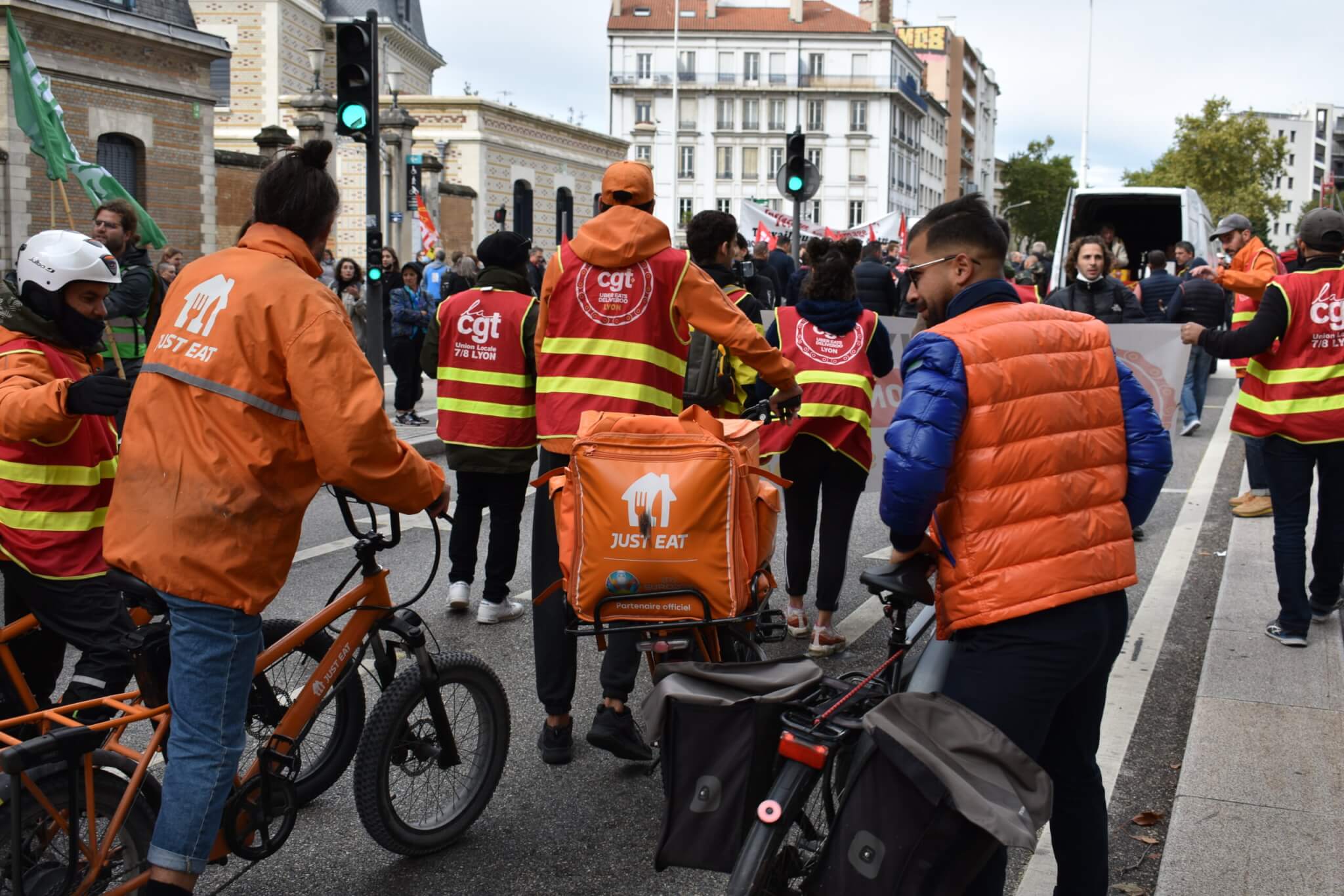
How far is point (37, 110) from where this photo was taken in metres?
10.2

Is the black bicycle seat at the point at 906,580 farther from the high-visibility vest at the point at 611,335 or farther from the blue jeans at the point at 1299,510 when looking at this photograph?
the blue jeans at the point at 1299,510

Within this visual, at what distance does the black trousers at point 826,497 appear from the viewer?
20.5 ft

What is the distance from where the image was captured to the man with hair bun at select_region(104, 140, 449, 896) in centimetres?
305

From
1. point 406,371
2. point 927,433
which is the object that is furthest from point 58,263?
point 406,371

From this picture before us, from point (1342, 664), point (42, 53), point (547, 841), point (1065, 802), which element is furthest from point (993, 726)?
point (42, 53)

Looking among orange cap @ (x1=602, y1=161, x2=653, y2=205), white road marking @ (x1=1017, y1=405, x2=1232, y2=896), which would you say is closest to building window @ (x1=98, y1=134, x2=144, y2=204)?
white road marking @ (x1=1017, y1=405, x2=1232, y2=896)

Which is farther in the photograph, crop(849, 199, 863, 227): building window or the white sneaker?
crop(849, 199, 863, 227): building window

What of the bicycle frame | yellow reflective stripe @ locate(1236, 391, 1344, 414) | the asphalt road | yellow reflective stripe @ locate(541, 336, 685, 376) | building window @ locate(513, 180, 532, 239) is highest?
building window @ locate(513, 180, 532, 239)

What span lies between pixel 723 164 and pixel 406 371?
253ft

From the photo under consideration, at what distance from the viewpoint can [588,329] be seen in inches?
184

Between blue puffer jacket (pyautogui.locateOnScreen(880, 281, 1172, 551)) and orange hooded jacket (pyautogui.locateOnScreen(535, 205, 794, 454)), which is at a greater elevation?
orange hooded jacket (pyautogui.locateOnScreen(535, 205, 794, 454))

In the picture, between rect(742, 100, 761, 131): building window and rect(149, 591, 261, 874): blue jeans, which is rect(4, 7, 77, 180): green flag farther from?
rect(742, 100, 761, 131): building window

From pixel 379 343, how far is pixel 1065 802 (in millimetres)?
11662

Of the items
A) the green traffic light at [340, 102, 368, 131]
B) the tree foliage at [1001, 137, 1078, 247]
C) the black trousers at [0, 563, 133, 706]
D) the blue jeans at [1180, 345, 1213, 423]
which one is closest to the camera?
the black trousers at [0, 563, 133, 706]
